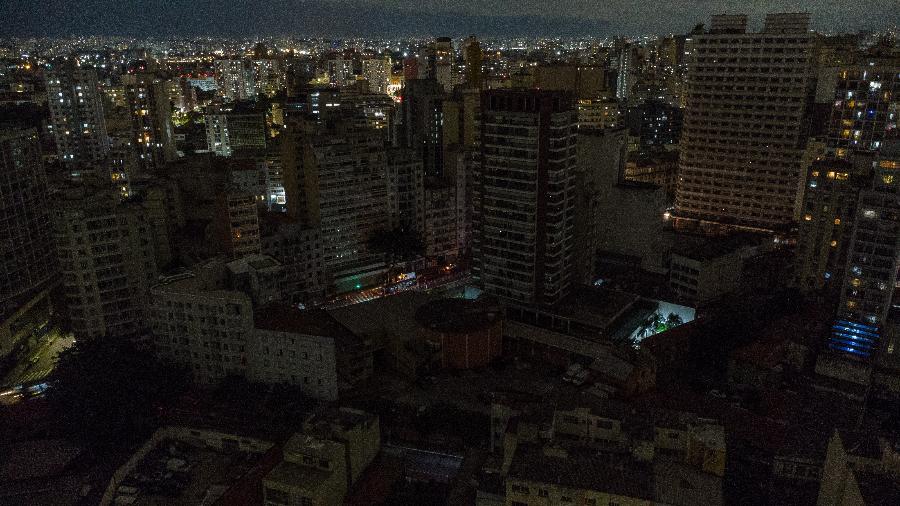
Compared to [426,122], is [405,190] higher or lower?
lower

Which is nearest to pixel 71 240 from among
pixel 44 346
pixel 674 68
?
pixel 44 346

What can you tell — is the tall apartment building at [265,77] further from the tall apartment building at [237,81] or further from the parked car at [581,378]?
the parked car at [581,378]

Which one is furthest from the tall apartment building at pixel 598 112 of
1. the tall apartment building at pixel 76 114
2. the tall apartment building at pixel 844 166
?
the tall apartment building at pixel 76 114

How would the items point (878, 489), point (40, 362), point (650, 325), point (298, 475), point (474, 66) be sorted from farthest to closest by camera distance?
point (474, 66)
point (650, 325)
point (40, 362)
point (298, 475)
point (878, 489)

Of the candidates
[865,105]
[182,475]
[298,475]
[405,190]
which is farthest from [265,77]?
[298,475]

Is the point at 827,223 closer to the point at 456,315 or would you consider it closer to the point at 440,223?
the point at 456,315

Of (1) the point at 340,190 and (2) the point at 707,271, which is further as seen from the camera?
(1) the point at 340,190

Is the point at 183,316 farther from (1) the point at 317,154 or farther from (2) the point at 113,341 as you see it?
(1) the point at 317,154
